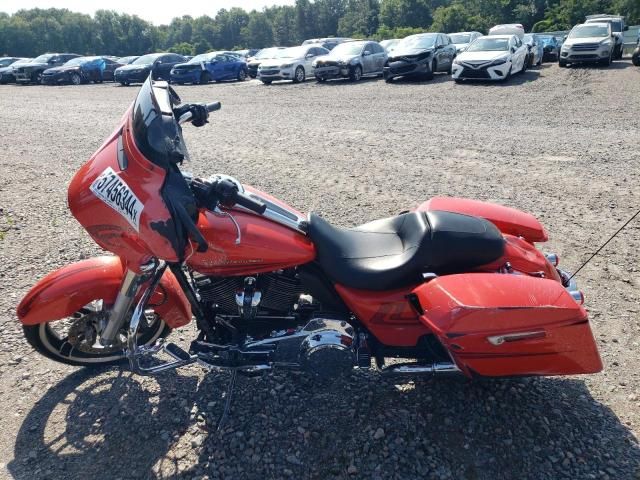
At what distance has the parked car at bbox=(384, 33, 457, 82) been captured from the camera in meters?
16.6

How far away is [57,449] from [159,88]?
1932 mm

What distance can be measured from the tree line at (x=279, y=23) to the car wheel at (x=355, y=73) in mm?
29434

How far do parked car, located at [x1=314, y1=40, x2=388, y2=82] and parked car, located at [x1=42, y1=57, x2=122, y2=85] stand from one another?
13.3 meters

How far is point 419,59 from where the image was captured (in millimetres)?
16625

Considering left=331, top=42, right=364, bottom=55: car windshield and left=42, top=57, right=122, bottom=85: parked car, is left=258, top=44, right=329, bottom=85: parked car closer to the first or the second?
left=331, top=42, right=364, bottom=55: car windshield

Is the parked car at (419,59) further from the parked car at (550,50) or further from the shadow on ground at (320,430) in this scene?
the shadow on ground at (320,430)

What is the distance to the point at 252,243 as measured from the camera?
101 inches

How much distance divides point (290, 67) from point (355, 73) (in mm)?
2623

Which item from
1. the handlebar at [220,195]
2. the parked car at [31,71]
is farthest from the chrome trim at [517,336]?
the parked car at [31,71]

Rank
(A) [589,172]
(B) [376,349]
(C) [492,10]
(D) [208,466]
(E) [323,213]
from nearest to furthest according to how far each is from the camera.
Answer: (D) [208,466]
(B) [376,349]
(E) [323,213]
(A) [589,172]
(C) [492,10]

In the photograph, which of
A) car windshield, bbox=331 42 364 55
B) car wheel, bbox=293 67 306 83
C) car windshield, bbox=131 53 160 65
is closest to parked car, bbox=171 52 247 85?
car windshield, bbox=131 53 160 65

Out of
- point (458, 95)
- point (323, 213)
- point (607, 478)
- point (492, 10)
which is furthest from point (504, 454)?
point (492, 10)

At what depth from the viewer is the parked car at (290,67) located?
19.3 meters

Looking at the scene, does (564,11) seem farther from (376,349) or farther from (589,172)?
(376,349)
